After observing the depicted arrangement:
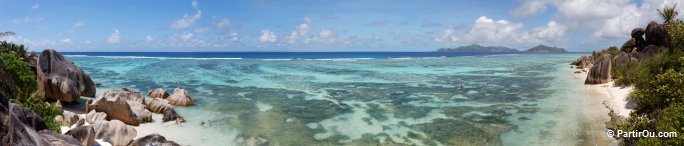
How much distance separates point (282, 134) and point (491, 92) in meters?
A: 21.5

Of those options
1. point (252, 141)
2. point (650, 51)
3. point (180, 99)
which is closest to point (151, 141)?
point (252, 141)

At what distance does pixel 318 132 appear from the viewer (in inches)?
820

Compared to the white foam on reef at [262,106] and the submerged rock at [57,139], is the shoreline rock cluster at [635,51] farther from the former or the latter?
the submerged rock at [57,139]

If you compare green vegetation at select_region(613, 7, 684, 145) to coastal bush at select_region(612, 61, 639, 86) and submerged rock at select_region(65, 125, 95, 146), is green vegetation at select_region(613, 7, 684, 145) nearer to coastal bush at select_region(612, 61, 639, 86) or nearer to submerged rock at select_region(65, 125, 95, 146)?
coastal bush at select_region(612, 61, 639, 86)

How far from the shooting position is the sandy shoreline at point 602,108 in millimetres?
18562

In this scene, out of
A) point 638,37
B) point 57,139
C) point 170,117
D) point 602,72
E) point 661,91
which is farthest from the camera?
point 638,37

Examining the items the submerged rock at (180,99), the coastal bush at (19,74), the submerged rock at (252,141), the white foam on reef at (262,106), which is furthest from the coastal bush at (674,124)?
the coastal bush at (19,74)

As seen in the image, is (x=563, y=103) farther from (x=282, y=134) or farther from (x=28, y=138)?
(x=28, y=138)

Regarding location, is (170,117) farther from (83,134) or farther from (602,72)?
(602,72)

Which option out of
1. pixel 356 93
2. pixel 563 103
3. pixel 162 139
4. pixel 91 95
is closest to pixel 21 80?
pixel 91 95

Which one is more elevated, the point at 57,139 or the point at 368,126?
the point at 57,139

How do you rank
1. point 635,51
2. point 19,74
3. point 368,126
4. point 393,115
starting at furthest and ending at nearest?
point 635,51, point 393,115, point 368,126, point 19,74

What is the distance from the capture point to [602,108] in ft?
82.9

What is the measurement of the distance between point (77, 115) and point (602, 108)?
28422mm
